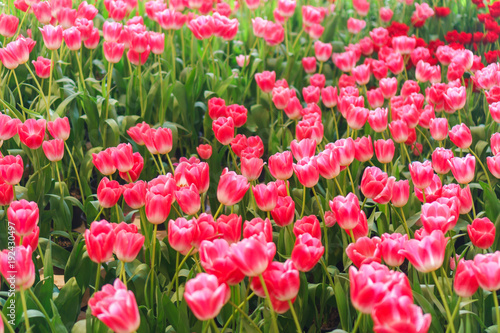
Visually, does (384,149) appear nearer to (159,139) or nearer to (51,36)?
(159,139)

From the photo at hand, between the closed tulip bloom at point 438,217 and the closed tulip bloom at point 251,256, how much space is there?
0.44 m

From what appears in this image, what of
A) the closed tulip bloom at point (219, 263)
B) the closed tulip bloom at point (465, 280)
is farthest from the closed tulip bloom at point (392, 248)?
the closed tulip bloom at point (219, 263)

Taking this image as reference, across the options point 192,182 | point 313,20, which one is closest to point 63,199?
point 192,182

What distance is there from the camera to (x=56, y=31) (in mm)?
2164

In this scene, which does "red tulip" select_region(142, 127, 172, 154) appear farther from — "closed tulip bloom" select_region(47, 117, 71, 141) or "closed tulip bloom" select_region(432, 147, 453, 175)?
"closed tulip bloom" select_region(432, 147, 453, 175)

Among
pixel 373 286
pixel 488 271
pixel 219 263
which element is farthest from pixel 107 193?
pixel 488 271

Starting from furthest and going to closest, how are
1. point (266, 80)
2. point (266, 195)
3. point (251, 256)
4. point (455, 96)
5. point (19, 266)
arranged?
point (266, 80) < point (455, 96) < point (266, 195) < point (19, 266) < point (251, 256)

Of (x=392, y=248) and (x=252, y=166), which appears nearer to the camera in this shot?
(x=392, y=248)

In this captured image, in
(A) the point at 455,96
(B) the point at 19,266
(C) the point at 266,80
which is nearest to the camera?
(B) the point at 19,266

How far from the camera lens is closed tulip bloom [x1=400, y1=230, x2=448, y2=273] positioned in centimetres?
106

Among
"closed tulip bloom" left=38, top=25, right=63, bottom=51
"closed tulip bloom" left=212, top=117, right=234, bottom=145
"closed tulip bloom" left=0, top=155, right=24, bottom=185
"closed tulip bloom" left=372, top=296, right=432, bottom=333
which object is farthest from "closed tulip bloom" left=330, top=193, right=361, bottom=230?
"closed tulip bloom" left=38, top=25, right=63, bottom=51

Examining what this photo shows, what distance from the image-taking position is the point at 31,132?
5.79 ft

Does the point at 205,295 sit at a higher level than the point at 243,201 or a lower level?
higher

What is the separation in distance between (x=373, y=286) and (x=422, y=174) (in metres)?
0.65
